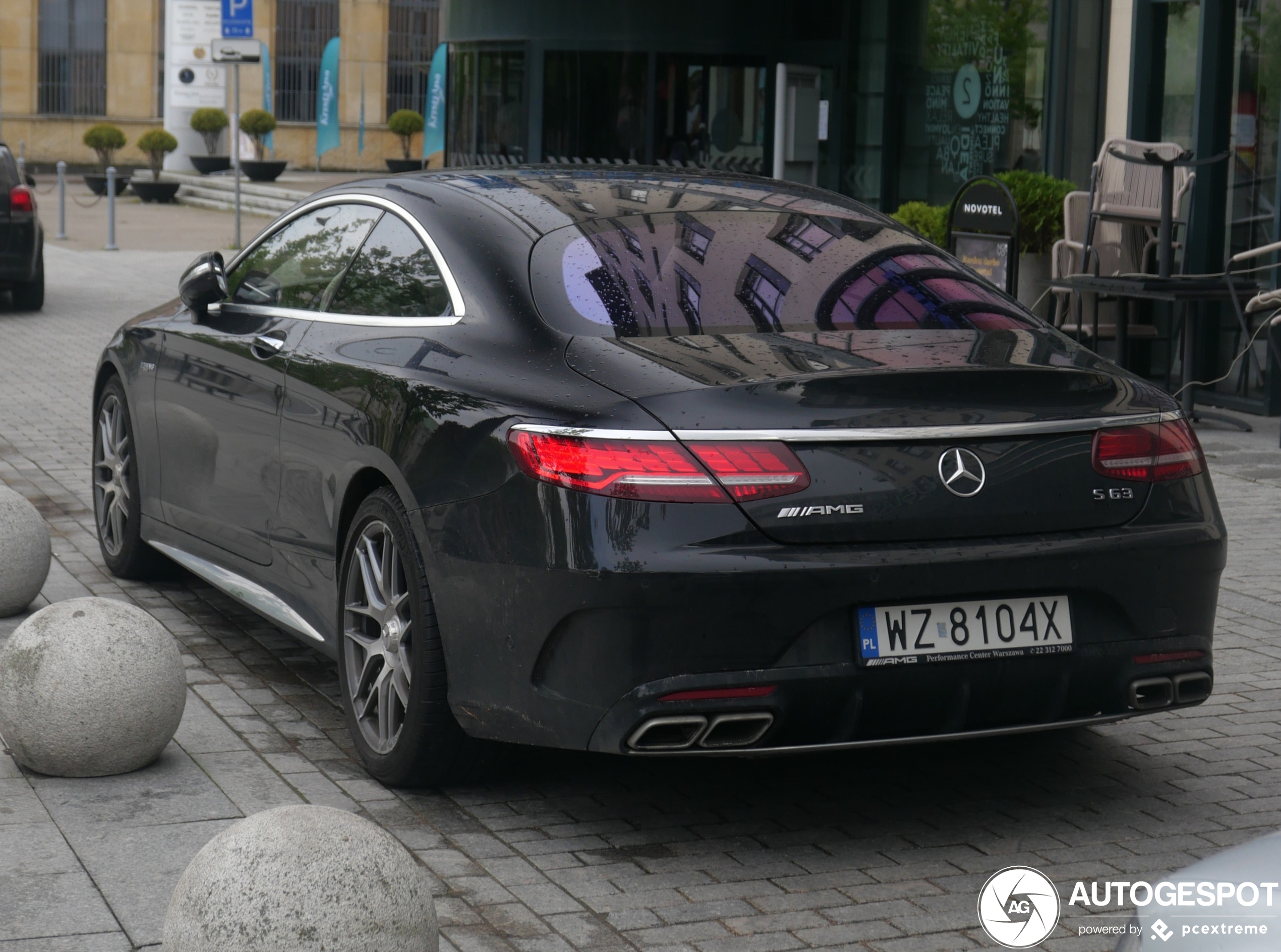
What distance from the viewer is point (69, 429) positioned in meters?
11.1

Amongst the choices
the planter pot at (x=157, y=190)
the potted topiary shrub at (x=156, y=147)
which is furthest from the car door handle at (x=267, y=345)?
the potted topiary shrub at (x=156, y=147)

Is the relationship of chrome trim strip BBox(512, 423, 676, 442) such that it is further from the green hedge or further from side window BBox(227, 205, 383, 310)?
the green hedge

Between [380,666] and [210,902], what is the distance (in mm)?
1609

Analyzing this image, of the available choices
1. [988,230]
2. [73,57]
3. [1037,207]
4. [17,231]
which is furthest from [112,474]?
[73,57]

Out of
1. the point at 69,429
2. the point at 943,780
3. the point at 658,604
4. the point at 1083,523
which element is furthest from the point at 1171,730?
the point at 69,429

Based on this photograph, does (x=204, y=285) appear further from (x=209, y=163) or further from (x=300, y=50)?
(x=300, y=50)

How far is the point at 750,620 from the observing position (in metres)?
3.92

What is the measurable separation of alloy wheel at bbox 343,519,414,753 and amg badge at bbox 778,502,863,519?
1.05 meters

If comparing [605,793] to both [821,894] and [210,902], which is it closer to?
[821,894]

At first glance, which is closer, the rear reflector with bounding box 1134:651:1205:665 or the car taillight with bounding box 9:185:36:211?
the rear reflector with bounding box 1134:651:1205:665

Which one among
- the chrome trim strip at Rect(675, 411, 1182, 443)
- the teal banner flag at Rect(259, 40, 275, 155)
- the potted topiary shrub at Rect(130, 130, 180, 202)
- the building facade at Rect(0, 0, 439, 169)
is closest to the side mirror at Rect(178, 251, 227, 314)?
the chrome trim strip at Rect(675, 411, 1182, 443)

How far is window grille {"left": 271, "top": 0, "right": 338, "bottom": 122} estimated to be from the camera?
59.9 metres

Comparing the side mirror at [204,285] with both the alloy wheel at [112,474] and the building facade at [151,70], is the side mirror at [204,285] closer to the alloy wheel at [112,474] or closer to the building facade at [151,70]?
the alloy wheel at [112,474]

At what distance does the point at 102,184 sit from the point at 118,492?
33344mm
